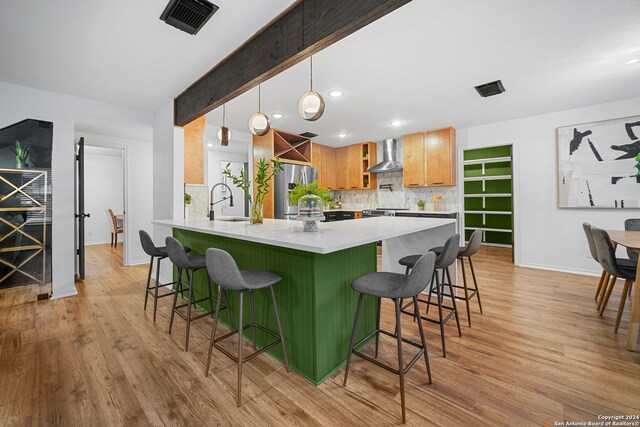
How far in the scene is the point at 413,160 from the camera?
5.60 metres

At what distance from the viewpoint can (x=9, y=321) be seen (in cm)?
267

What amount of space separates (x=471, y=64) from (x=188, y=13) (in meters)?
2.53

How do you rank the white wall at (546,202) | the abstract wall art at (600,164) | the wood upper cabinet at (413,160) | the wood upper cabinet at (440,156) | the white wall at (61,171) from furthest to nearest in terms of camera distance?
1. the wood upper cabinet at (413,160)
2. the wood upper cabinet at (440,156)
3. the white wall at (546,202)
4. the abstract wall art at (600,164)
5. the white wall at (61,171)

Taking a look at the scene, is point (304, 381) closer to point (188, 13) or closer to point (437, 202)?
point (188, 13)

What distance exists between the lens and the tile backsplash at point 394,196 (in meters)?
5.55

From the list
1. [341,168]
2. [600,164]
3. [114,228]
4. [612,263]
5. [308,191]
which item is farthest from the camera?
[341,168]

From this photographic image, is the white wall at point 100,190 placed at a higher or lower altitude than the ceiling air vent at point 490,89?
lower

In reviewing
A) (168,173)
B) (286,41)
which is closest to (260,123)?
(286,41)

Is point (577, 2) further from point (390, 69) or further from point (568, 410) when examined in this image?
point (568, 410)

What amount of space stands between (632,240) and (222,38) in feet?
12.4

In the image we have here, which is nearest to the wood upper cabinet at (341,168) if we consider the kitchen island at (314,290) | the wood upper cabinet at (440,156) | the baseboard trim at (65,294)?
the wood upper cabinet at (440,156)

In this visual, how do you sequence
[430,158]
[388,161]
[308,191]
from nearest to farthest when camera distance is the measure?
[308,191], [430,158], [388,161]

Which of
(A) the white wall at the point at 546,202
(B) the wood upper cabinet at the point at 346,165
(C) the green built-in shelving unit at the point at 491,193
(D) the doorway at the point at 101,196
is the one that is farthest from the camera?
(D) the doorway at the point at 101,196

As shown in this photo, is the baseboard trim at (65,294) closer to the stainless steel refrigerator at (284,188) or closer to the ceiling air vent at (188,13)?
the stainless steel refrigerator at (284,188)
